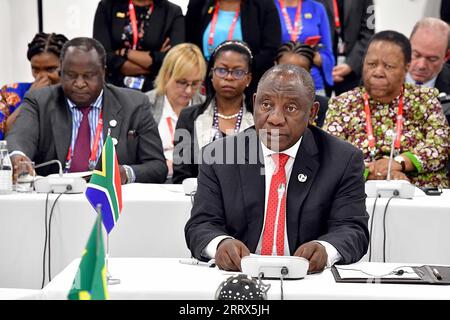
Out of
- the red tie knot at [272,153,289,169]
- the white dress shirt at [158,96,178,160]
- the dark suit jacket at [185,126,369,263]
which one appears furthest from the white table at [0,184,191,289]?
the white dress shirt at [158,96,178,160]

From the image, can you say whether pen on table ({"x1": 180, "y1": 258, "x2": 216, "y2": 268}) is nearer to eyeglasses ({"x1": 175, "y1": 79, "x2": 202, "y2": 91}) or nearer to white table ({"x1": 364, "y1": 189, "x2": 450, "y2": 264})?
white table ({"x1": 364, "y1": 189, "x2": 450, "y2": 264})

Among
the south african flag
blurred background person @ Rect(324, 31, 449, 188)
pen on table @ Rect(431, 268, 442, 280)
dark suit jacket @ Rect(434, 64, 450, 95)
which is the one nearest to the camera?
pen on table @ Rect(431, 268, 442, 280)

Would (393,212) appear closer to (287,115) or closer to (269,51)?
(287,115)

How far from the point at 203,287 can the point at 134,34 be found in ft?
13.8

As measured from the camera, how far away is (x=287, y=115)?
3.40 metres

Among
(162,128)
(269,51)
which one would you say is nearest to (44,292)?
(162,128)

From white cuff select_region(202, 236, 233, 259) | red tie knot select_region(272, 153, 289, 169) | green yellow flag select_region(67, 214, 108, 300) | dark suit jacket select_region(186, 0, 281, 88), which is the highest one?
dark suit jacket select_region(186, 0, 281, 88)

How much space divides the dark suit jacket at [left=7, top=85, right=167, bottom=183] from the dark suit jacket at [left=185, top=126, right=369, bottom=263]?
1801 mm

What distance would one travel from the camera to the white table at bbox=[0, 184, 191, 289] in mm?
4195

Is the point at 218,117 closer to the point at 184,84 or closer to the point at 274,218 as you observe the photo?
the point at 184,84

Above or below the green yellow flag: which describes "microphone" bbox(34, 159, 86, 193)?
below

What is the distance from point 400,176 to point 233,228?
6.12ft

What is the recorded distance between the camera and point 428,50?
252 inches

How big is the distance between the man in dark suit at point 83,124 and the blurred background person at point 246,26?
1.37 metres
